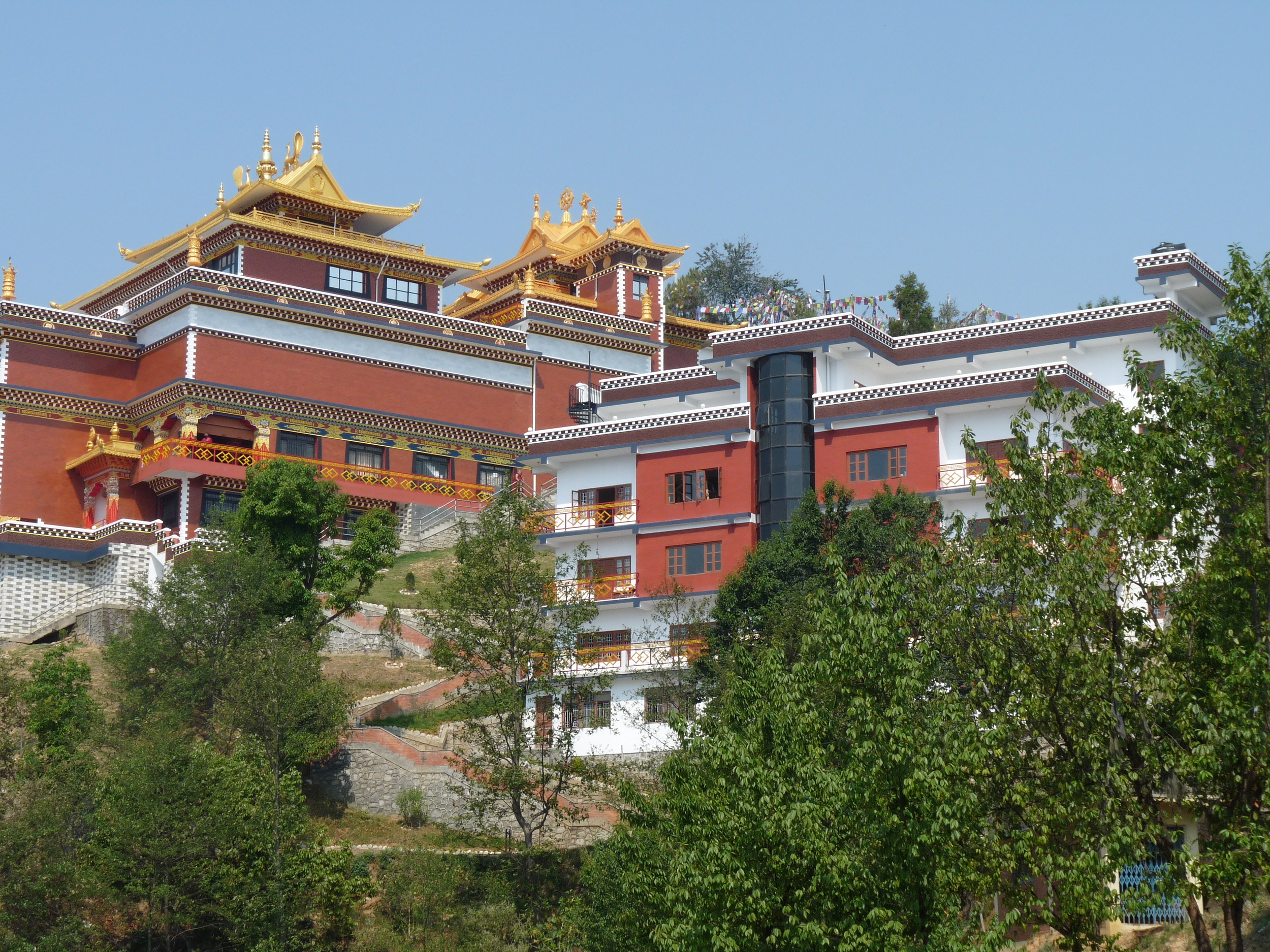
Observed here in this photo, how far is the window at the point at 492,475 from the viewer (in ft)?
228

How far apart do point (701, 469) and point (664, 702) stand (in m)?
8.07

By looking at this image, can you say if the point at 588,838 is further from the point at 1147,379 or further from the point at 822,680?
the point at 1147,379

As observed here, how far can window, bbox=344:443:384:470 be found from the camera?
6656 cm

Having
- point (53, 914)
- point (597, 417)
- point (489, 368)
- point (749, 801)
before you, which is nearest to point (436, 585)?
point (597, 417)

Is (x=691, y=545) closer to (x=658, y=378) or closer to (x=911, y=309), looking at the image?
(x=658, y=378)

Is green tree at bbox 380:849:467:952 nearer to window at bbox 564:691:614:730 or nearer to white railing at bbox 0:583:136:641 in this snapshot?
window at bbox 564:691:614:730

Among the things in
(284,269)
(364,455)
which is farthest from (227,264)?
(364,455)

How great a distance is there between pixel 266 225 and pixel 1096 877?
2017 inches

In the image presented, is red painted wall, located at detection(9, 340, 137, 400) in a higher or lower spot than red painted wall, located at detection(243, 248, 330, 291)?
lower

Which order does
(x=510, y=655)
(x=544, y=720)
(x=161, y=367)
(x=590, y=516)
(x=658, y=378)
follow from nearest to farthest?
1. (x=510, y=655)
2. (x=544, y=720)
3. (x=590, y=516)
4. (x=658, y=378)
5. (x=161, y=367)

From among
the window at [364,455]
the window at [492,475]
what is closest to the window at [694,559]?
the window at [364,455]

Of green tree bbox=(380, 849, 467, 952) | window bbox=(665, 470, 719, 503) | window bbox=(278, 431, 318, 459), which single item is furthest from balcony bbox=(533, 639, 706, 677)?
window bbox=(278, 431, 318, 459)

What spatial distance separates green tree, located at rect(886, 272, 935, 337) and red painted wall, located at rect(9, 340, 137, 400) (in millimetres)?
31737

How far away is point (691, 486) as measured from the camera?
50.8 m
